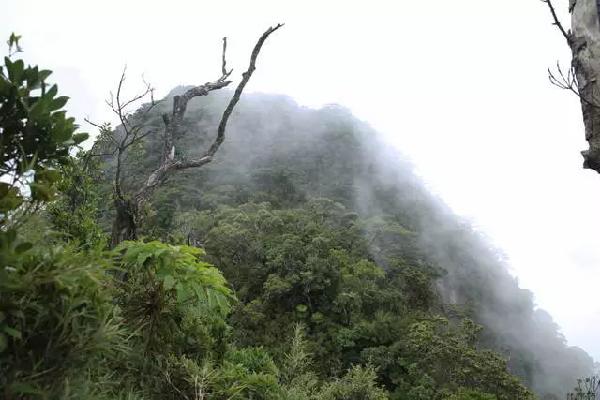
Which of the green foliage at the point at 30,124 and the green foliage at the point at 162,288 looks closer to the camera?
the green foliage at the point at 30,124

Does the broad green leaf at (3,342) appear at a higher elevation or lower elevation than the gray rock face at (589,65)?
lower

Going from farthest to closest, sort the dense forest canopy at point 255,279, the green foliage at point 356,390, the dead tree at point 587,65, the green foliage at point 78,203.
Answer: the green foliage at point 356,390
the green foliage at point 78,203
the dead tree at point 587,65
the dense forest canopy at point 255,279

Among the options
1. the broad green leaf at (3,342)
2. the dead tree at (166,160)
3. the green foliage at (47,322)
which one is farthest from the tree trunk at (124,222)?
the broad green leaf at (3,342)

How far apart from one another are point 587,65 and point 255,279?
17.8 meters

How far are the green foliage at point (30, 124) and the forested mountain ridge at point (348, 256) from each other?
2768 millimetres

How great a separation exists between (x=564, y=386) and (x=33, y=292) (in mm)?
37416

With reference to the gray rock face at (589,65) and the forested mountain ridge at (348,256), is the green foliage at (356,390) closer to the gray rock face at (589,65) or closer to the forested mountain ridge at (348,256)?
the forested mountain ridge at (348,256)

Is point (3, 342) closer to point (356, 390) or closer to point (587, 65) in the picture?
point (587, 65)

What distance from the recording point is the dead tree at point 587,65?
2.54 metres

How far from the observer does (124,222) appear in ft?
12.2

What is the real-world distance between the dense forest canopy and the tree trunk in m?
0.18

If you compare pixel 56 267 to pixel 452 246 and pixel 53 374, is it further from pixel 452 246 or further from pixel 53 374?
pixel 452 246

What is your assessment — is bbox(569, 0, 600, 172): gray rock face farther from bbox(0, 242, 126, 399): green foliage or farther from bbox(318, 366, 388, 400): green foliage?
bbox(318, 366, 388, 400): green foliage

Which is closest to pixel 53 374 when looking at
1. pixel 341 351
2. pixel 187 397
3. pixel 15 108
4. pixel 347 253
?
pixel 15 108
